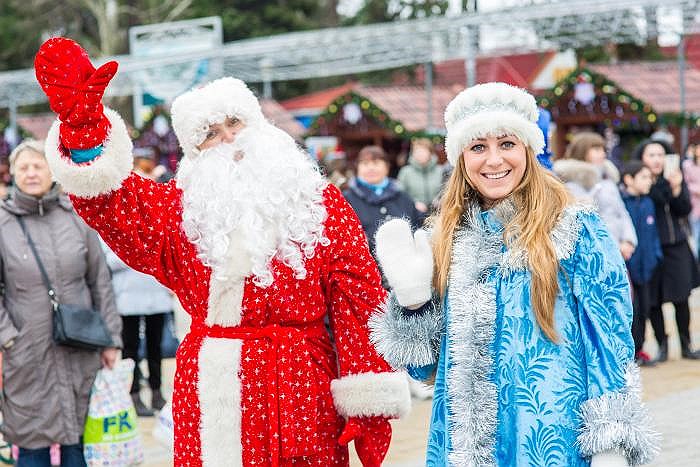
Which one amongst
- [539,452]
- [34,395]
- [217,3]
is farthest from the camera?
[217,3]

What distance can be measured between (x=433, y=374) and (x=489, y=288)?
40 cm

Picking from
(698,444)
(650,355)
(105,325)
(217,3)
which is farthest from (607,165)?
(217,3)

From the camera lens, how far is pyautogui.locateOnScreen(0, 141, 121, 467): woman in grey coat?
5664mm

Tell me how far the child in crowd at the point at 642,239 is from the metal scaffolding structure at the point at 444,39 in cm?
608

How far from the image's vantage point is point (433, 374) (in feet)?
11.8

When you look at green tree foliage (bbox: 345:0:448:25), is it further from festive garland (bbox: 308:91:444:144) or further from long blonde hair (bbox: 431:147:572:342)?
long blonde hair (bbox: 431:147:572:342)

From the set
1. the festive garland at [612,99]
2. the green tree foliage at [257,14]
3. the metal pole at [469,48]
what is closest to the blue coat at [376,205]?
the metal pole at [469,48]

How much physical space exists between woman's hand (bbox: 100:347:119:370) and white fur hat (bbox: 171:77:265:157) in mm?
1939

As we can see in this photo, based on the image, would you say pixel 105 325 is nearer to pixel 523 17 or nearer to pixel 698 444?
pixel 698 444

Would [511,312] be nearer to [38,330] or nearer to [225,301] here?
[225,301]

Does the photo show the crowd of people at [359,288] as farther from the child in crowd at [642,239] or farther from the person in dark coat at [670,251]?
the person in dark coat at [670,251]

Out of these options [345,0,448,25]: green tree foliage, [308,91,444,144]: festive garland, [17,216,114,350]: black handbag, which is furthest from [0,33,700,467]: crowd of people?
[345,0,448,25]: green tree foliage

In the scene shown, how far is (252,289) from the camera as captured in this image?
3.96m

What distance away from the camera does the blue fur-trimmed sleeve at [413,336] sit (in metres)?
3.47
